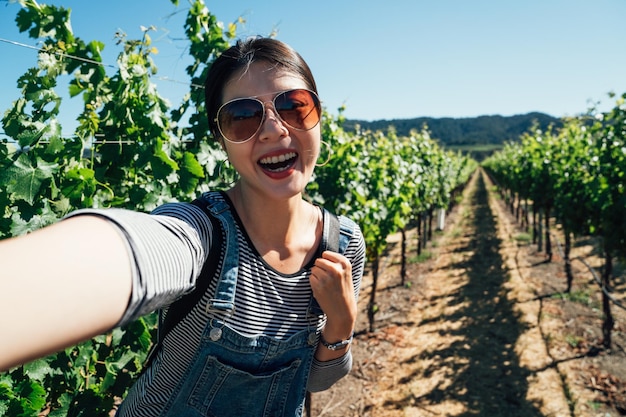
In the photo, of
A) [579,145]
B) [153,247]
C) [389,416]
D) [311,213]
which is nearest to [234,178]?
[311,213]

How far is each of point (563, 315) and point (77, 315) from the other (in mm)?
9149

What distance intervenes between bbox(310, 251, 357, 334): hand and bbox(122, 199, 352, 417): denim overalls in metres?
0.07

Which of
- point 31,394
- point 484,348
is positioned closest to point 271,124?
point 31,394

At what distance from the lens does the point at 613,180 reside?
19.9ft

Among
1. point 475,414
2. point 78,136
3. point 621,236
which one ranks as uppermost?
point 78,136

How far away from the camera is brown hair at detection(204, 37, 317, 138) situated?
1.26m

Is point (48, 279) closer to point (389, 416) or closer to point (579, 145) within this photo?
point (389, 416)

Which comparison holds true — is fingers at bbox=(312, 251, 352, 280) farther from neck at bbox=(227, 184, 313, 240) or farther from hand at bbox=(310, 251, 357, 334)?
neck at bbox=(227, 184, 313, 240)

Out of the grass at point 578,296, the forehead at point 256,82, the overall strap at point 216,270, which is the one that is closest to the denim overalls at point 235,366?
the overall strap at point 216,270

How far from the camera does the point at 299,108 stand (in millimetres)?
1319

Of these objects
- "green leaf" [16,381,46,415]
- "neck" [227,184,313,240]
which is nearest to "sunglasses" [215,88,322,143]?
"neck" [227,184,313,240]

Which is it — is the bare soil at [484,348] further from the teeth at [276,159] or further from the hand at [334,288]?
the teeth at [276,159]

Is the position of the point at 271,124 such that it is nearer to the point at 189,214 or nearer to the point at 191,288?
the point at 189,214

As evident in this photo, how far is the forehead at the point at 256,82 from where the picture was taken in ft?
4.14
